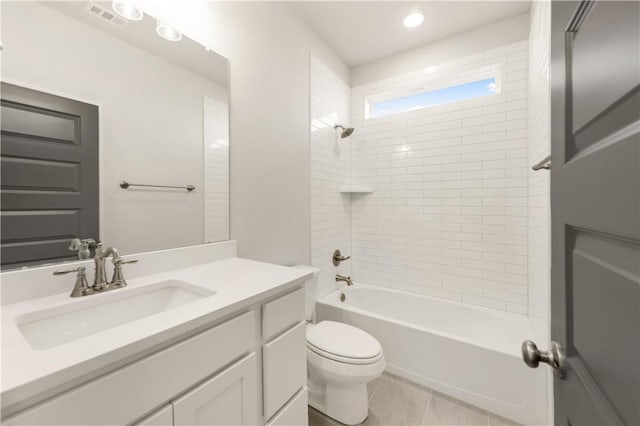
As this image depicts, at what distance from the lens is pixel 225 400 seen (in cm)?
79

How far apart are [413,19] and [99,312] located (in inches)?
104

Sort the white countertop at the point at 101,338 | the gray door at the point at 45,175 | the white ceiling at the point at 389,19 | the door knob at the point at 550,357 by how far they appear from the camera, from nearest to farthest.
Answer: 1. the white countertop at the point at 101,338
2. the door knob at the point at 550,357
3. the gray door at the point at 45,175
4. the white ceiling at the point at 389,19

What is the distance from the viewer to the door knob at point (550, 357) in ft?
1.90

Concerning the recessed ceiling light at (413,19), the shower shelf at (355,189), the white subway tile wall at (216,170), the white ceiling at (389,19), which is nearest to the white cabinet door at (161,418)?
the white subway tile wall at (216,170)

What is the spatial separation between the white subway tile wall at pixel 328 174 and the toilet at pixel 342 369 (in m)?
0.74

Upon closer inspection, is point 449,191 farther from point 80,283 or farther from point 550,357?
point 80,283

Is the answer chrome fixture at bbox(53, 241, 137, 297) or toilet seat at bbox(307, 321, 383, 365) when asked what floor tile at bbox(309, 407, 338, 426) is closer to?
toilet seat at bbox(307, 321, 383, 365)

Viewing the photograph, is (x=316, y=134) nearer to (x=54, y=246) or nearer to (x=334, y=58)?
(x=334, y=58)

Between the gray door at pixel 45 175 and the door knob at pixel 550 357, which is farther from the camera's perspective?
the gray door at pixel 45 175

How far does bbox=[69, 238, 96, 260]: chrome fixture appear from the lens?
94 cm

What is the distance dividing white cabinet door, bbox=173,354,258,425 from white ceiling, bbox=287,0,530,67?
2.35 metres

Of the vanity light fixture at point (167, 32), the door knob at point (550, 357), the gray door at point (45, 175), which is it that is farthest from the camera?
the vanity light fixture at point (167, 32)

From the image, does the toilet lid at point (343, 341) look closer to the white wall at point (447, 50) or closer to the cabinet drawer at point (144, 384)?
the cabinet drawer at point (144, 384)

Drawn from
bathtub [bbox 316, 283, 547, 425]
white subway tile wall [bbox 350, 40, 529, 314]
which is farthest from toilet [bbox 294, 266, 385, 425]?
white subway tile wall [bbox 350, 40, 529, 314]
